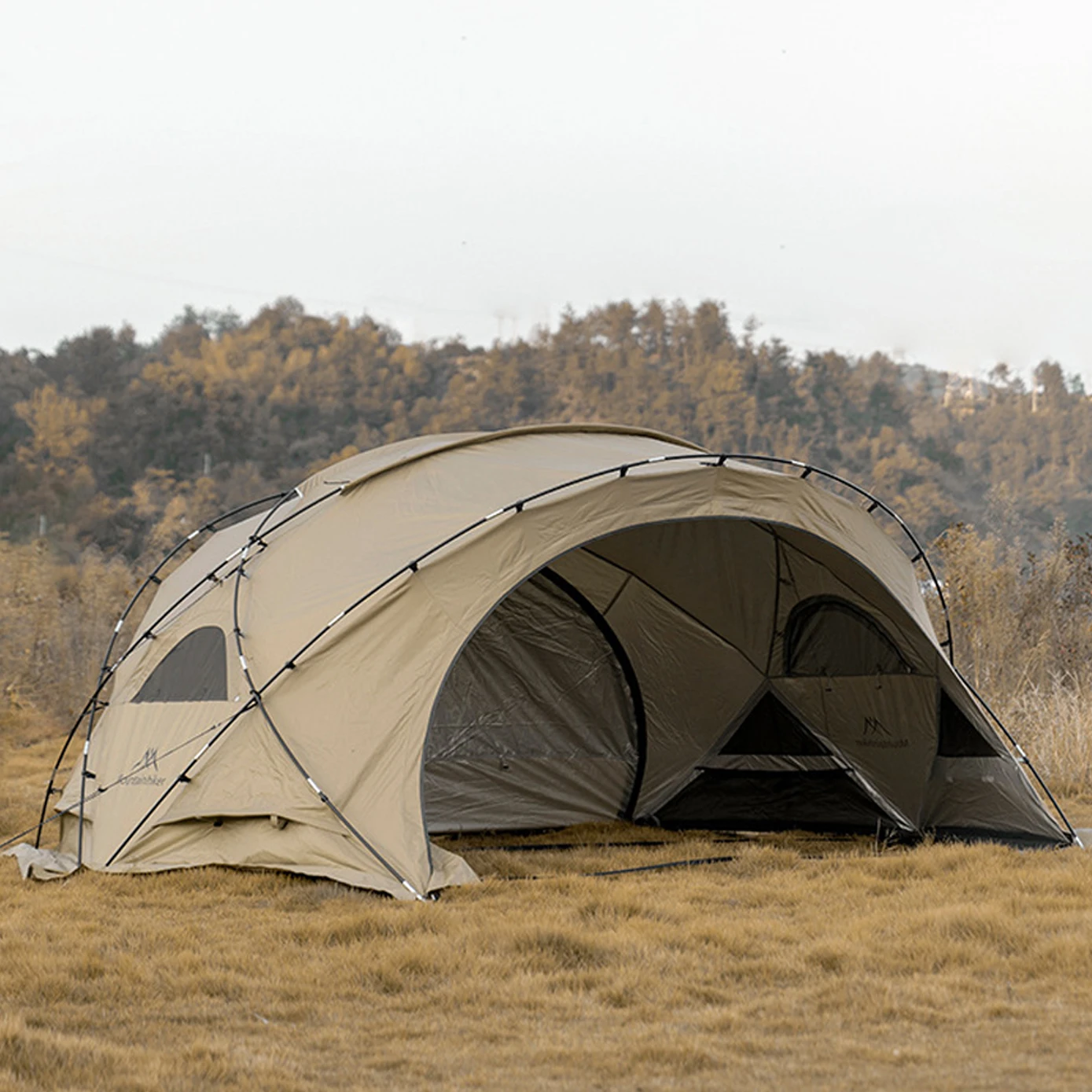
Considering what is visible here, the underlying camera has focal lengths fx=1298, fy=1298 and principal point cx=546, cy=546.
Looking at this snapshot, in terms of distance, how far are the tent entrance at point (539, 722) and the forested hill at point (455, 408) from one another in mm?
24198

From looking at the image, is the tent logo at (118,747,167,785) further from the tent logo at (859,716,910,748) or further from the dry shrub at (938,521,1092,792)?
the dry shrub at (938,521,1092,792)

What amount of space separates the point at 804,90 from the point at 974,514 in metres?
20.0

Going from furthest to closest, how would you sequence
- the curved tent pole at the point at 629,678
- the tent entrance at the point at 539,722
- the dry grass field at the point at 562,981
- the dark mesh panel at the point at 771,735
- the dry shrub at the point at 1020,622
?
1. the dry shrub at the point at 1020,622
2. the curved tent pole at the point at 629,678
3. the tent entrance at the point at 539,722
4. the dark mesh panel at the point at 771,735
5. the dry grass field at the point at 562,981

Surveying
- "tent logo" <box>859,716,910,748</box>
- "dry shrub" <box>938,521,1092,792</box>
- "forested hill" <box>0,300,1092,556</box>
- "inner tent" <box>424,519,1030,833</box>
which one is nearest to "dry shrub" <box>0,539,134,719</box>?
"inner tent" <box>424,519,1030,833</box>

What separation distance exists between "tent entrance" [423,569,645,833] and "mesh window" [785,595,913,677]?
3.23 ft

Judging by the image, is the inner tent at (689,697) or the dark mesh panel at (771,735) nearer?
the inner tent at (689,697)

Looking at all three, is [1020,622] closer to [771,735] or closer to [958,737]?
[771,735]

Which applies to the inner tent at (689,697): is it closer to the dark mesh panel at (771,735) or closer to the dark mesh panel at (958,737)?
the dark mesh panel at (771,735)

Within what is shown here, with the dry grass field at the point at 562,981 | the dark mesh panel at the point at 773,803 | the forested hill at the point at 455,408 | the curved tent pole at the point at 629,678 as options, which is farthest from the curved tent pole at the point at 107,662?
the forested hill at the point at 455,408

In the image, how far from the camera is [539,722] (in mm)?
7348

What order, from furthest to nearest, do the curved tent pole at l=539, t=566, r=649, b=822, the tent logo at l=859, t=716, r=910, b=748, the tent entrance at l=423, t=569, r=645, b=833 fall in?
the curved tent pole at l=539, t=566, r=649, b=822 < the tent entrance at l=423, t=569, r=645, b=833 < the tent logo at l=859, t=716, r=910, b=748

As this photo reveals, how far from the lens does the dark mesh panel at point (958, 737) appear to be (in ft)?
20.1

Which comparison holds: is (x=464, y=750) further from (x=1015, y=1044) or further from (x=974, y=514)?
(x=974, y=514)

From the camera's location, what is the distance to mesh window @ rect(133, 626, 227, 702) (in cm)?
567
